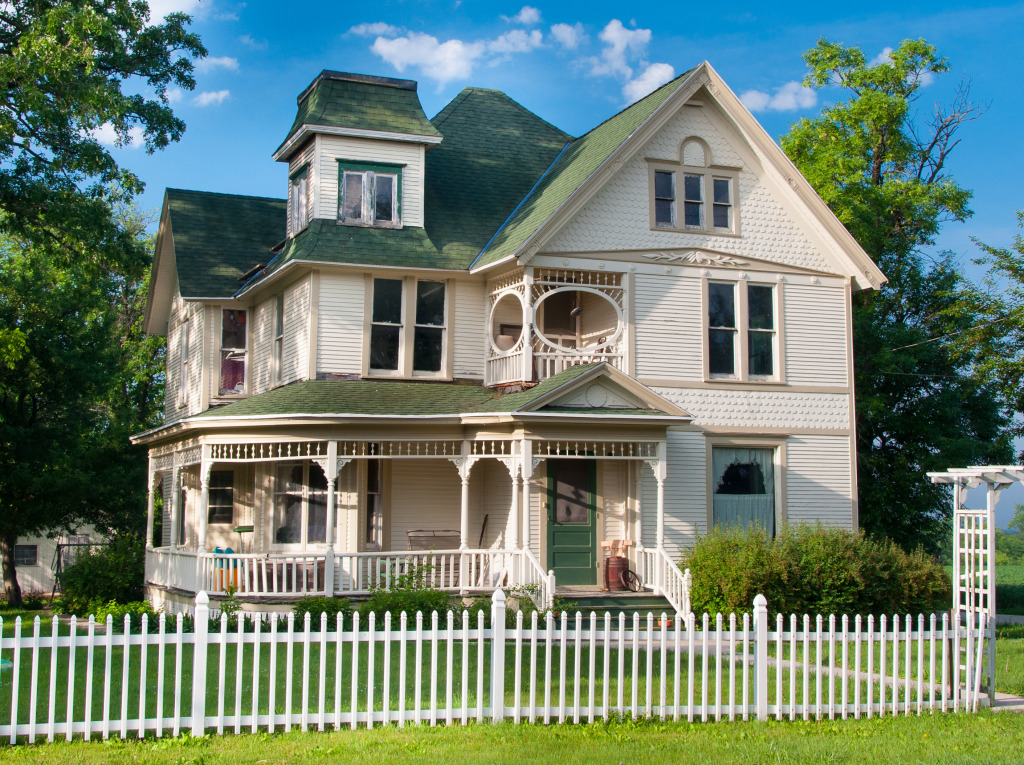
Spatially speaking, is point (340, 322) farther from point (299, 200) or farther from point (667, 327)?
point (667, 327)

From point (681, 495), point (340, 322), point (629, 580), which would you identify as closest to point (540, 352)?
point (681, 495)

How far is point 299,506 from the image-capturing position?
21.1m

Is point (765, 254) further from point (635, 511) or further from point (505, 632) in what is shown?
point (505, 632)

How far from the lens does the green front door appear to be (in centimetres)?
1956

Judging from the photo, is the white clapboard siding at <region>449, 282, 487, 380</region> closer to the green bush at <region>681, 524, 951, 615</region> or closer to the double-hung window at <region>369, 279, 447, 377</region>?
the double-hung window at <region>369, 279, 447, 377</region>

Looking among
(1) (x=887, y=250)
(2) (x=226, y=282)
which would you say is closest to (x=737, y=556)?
(2) (x=226, y=282)

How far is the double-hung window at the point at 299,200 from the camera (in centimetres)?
2202

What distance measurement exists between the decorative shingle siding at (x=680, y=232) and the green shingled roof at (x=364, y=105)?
12.4 feet

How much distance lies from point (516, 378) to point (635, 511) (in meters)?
3.30

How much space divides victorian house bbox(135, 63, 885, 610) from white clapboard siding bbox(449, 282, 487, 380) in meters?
0.04

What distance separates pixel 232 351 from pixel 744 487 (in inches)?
464

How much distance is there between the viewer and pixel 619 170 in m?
20.6

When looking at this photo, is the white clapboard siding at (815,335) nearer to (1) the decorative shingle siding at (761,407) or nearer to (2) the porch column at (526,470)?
(1) the decorative shingle siding at (761,407)

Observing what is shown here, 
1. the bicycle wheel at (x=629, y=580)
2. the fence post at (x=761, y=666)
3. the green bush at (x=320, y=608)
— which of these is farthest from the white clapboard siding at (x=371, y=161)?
the fence post at (x=761, y=666)
